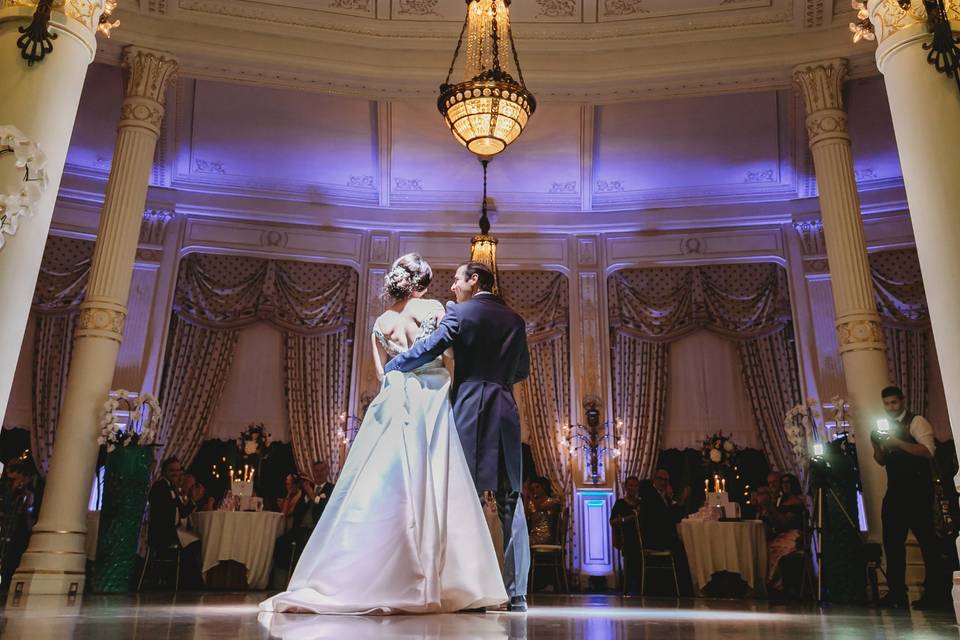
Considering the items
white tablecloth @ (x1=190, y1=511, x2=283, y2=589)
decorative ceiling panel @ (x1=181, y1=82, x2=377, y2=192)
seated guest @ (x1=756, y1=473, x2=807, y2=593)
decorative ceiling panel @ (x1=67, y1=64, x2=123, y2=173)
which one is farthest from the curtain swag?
seated guest @ (x1=756, y1=473, x2=807, y2=593)

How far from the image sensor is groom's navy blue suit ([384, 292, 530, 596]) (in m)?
3.82

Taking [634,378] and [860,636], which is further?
[634,378]

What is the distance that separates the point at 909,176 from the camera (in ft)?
12.3

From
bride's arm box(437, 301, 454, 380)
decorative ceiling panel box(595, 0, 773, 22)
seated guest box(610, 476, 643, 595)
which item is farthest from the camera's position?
seated guest box(610, 476, 643, 595)

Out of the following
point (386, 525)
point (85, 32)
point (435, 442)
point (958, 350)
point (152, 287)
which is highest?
point (152, 287)

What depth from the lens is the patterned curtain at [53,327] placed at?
1036 centimetres

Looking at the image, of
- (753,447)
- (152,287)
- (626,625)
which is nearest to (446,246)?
(152,287)

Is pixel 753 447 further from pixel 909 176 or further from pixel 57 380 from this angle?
pixel 57 380

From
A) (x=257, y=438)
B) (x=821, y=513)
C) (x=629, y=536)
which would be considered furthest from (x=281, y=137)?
(x=821, y=513)

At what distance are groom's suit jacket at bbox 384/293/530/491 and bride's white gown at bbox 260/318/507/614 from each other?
0.33ft

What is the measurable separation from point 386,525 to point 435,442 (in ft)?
1.61

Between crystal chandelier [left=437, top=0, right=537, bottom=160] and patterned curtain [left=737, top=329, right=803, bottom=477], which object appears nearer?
crystal chandelier [left=437, top=0, right=537, bottom=160]

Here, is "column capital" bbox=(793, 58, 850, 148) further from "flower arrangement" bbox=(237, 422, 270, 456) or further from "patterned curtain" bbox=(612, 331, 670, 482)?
"flower arrangement" bbox=(237, 422, 270, 456)

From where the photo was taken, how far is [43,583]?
631cm
